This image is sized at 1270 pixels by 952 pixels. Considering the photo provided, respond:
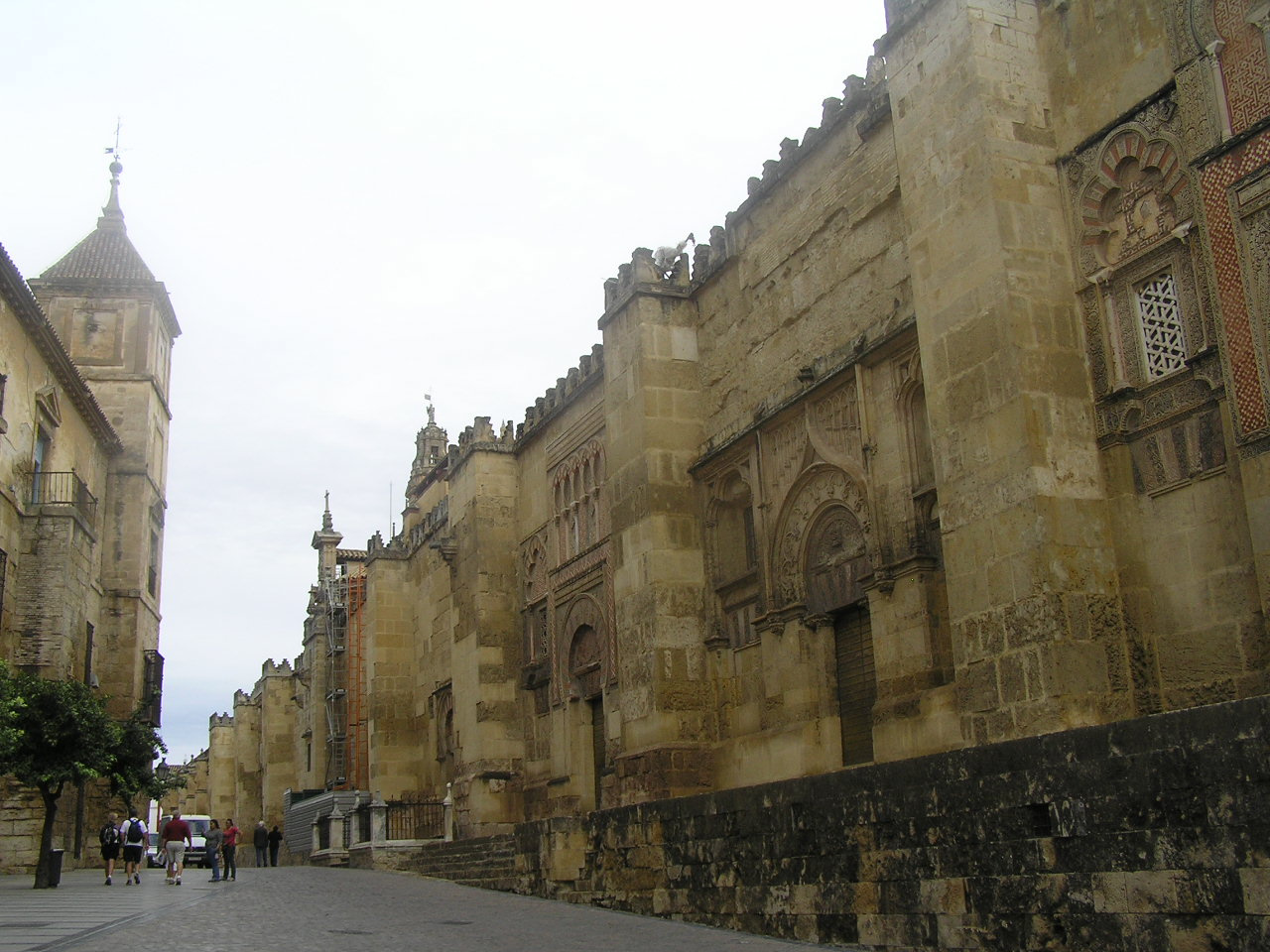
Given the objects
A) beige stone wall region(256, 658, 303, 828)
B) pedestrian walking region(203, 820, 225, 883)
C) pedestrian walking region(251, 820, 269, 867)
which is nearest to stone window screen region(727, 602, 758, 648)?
pedestrian walking region(203, 820, 225, 883)

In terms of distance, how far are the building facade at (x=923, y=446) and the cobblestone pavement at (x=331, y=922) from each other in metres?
2.42

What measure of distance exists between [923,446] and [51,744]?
13.1 metres

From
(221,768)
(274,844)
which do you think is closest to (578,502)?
(274,844)

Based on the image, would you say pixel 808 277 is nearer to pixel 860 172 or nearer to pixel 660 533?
pixel 860 172

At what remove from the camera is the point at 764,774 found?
50.4ft

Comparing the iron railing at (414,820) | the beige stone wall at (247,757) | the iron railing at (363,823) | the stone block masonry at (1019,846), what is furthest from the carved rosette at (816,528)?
the beige stone wall at (247,757)

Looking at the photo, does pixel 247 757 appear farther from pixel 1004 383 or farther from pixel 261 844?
pixel 1004 383

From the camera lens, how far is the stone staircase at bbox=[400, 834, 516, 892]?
18734mm

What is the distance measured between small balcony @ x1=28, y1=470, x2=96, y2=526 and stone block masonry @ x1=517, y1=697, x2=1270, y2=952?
1701 cm

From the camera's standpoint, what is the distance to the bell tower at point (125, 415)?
3103cm

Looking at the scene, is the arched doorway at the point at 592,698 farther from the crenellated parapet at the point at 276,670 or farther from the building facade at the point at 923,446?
the crenellated parapet at the point at 276,670

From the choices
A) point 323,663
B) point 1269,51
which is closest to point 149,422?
point 323,663

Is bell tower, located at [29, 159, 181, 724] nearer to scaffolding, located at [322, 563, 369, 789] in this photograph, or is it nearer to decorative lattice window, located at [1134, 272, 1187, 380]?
scaffolding, located at [322, 563, 369, 789]

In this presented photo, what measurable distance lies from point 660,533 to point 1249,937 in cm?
1095
